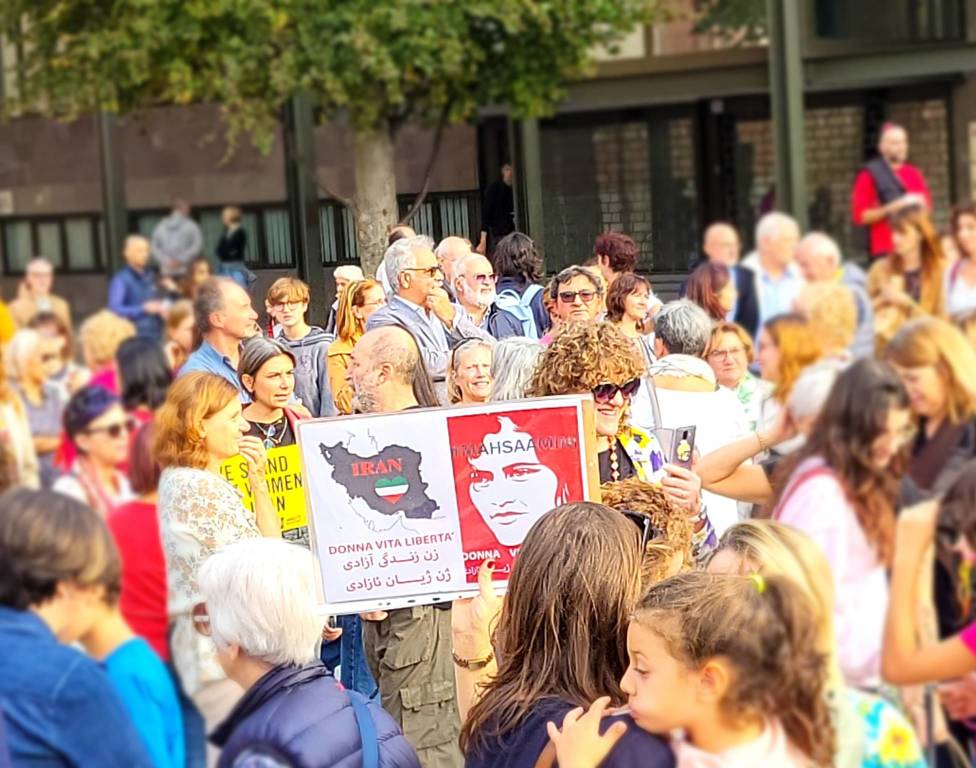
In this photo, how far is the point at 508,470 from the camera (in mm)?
2428

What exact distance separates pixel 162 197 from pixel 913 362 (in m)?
5.60

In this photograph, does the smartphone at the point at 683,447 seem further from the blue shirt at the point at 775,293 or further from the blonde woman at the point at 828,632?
the blue shirt at the point at 775,293

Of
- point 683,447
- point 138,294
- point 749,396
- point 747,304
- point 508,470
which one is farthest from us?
point 747,304

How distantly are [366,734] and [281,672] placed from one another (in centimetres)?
13

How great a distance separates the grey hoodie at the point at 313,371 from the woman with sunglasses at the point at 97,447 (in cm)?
52

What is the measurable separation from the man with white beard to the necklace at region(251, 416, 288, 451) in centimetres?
69

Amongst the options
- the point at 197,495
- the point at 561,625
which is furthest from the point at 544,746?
the point at 197,495

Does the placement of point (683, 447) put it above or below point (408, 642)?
above

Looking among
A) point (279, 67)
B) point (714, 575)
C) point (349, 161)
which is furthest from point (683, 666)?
point (349, 161)

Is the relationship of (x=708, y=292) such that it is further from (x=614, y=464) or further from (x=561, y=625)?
(x=561, y=625)

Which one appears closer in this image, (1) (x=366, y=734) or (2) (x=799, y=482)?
(1) (x=366, y=734)

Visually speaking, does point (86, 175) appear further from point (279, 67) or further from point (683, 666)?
point (683, 666)

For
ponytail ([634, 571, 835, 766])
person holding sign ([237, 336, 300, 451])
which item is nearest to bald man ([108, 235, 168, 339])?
person holding sign ([237, 336, 300, 451])

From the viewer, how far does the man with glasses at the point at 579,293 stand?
11.7ft
